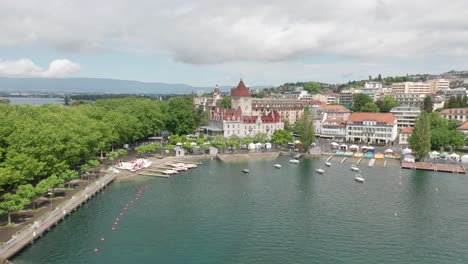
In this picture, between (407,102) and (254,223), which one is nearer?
(254,223)

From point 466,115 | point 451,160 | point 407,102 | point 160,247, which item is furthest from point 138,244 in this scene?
point 407,102

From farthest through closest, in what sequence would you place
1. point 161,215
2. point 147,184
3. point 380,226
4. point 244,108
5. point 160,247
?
point 244,108, point 147,184, point 161,215, point 380,226, point 160,247

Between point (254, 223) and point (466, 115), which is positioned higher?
point (466, 115)

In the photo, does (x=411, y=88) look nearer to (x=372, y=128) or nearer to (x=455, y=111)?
(x=455, y=111)

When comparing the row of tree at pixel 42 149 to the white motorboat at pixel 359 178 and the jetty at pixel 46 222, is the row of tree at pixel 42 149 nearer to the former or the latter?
the jetty at pixel 46 222

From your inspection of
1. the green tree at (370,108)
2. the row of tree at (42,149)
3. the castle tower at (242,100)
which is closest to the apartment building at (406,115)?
the green tree at (370,108)

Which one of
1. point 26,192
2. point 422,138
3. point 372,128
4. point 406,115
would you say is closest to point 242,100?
point 372,128

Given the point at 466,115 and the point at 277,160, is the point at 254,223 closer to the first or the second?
the point at 277,160
